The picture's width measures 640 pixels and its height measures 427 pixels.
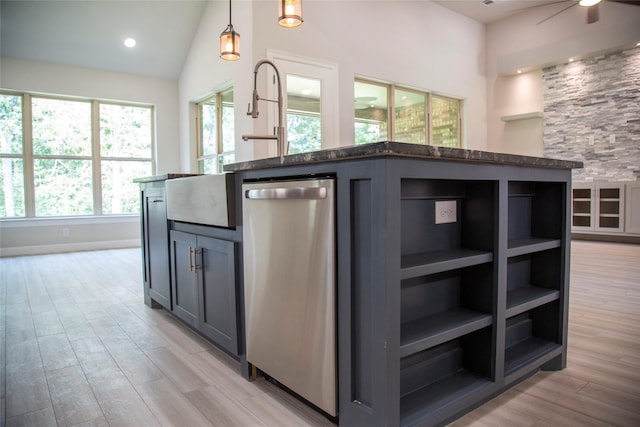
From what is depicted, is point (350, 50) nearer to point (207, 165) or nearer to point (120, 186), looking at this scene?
point (207, 165)

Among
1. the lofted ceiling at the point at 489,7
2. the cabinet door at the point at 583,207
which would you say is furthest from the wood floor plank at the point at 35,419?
the lofted ceiling at the point at 489,7

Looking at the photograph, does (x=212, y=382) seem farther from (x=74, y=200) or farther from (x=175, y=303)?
(x=74, y=200)

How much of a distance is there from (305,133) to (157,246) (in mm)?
2968

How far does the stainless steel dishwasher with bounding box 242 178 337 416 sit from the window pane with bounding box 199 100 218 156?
4810 mm

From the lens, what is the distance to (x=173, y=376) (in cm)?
175

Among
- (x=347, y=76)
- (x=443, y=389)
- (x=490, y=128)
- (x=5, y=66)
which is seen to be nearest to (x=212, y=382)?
(x=443, y=389)

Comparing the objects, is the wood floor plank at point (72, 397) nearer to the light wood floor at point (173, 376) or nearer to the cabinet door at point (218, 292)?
the light wood floor at point (173, 376)

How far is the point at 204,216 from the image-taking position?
1908 mm

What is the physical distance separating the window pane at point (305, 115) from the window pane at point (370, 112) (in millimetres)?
718

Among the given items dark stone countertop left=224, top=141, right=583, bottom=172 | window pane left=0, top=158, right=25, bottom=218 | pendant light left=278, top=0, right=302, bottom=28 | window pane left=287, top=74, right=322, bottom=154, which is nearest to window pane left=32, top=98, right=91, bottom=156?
window pane left=0, top=158, right=25, bottom=218

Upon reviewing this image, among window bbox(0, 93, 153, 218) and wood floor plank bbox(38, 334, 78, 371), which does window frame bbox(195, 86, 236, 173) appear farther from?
wood floor plank bbox(38, 334, 78, 371)

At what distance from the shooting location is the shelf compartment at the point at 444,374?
1.29 m

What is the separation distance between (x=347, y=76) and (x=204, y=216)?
13.3 feet

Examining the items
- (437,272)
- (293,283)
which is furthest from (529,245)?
(293,283)
